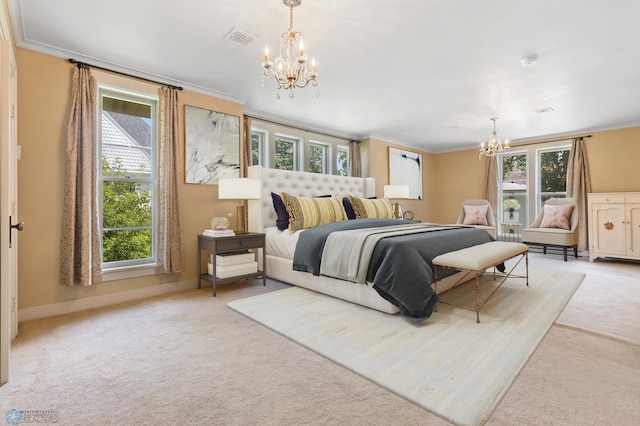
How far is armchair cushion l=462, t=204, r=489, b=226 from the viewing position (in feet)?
20.7

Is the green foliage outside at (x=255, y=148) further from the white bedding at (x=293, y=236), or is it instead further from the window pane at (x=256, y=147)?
the white bedding at (x=293, y=236)

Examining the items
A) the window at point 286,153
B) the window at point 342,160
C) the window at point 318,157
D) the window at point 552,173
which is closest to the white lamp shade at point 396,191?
the window at point 342,160

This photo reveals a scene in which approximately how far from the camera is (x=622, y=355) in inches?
73.9

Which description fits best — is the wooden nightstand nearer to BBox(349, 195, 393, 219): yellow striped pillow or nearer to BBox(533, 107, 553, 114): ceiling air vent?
BBox(349, 195, 393, 219): yellow striped pillow

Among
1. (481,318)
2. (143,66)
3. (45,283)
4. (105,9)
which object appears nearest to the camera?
(105,9)

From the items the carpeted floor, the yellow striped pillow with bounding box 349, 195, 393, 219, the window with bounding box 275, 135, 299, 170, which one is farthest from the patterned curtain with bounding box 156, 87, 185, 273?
the yellow striped pillow with bounding box 349, 195, 393, 219

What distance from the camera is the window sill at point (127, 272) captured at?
3086 mm

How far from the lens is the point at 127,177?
3318 mm

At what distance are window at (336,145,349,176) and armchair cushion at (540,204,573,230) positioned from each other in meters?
3.78

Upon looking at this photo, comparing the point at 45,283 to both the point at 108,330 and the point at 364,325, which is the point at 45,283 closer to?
the point at 108,330

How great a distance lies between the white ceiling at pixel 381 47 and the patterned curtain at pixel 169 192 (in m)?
0.42

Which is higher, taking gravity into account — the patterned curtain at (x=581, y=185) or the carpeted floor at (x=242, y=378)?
the patterned curtain at (x=581, y=185)

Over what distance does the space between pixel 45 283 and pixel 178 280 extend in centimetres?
116

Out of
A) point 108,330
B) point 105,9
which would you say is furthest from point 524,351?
point 105,9
